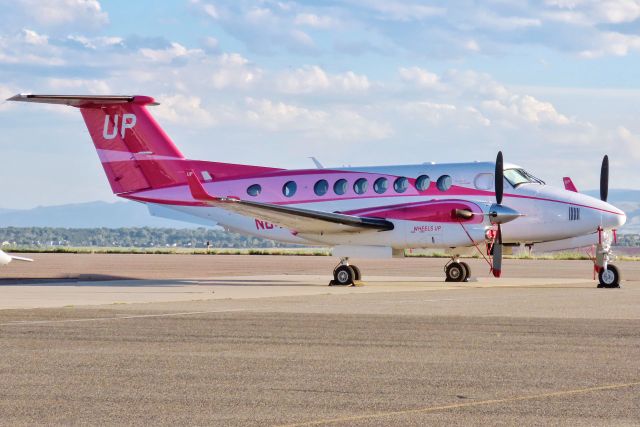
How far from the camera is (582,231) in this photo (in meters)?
31.0

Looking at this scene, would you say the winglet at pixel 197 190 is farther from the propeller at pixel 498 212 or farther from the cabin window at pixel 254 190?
the propeller at pixel 498 212

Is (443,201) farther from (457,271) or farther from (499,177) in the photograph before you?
(457,271)

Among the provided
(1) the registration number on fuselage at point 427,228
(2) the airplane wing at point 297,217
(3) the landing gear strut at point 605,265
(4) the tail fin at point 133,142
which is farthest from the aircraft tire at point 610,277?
(4) the tail fin at point 133,142

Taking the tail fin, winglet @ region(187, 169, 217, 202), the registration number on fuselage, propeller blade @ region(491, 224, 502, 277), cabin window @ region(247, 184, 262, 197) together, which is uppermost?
the tail fin

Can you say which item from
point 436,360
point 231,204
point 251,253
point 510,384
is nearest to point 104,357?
point 436,360

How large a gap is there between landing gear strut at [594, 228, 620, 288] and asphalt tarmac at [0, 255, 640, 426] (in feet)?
12.5

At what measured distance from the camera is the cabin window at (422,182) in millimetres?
31562

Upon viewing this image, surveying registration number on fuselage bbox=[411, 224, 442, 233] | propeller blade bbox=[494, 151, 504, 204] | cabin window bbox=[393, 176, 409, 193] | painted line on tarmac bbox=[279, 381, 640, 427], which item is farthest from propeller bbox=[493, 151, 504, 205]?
painted line on tarmac bbox=[279, 381, 640, 427]

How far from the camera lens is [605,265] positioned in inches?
1169

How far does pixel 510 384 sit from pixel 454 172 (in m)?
20.5

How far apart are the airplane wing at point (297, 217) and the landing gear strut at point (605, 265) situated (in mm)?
5617

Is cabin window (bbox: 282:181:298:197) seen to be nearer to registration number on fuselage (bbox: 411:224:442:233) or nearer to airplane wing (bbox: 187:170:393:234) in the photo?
airplane wing (bbox: 187:170:393:234)

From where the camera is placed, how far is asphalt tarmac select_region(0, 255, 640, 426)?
9.72 meters

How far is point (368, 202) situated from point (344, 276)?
2463mm
